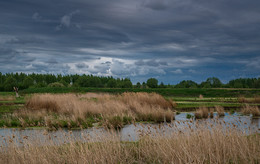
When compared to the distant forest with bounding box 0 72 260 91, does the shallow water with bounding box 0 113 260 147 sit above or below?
below

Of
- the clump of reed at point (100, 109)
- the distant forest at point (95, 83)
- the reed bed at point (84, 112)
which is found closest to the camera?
the reed bed at point (84, 112)

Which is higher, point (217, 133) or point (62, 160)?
point (217, 133)

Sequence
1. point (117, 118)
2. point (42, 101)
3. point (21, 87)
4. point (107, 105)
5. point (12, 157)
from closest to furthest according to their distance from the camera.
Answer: point (12, 157), point (117, 118), point (107, 105), point (42, 101), point (21, 87)

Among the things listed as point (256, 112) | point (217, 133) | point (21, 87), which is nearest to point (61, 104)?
point (217, 133)

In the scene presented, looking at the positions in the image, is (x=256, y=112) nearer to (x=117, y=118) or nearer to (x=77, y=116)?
(x=117, y=118)

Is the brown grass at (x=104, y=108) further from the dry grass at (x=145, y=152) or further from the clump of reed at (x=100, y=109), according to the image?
the dry grass at (x=145, y=152)

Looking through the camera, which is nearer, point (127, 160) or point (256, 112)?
point (127, 160)

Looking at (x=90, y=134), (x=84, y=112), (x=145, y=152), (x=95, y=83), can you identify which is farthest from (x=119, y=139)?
(x=95, y=83)

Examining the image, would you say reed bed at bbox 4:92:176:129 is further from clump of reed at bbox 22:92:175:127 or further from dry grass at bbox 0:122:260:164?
dry grass at bbox 0:122:260:164

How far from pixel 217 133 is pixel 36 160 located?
5.95 m

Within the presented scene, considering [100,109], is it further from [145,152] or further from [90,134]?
[145,152]

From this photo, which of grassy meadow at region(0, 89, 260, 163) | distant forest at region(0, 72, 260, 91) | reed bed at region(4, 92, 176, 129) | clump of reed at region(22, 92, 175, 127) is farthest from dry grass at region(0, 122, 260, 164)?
distant forest at region(0, 72, 260, 91)

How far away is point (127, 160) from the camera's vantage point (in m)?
8.12

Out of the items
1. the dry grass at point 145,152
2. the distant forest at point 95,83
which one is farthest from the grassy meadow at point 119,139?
the distant forest at point 95,83
